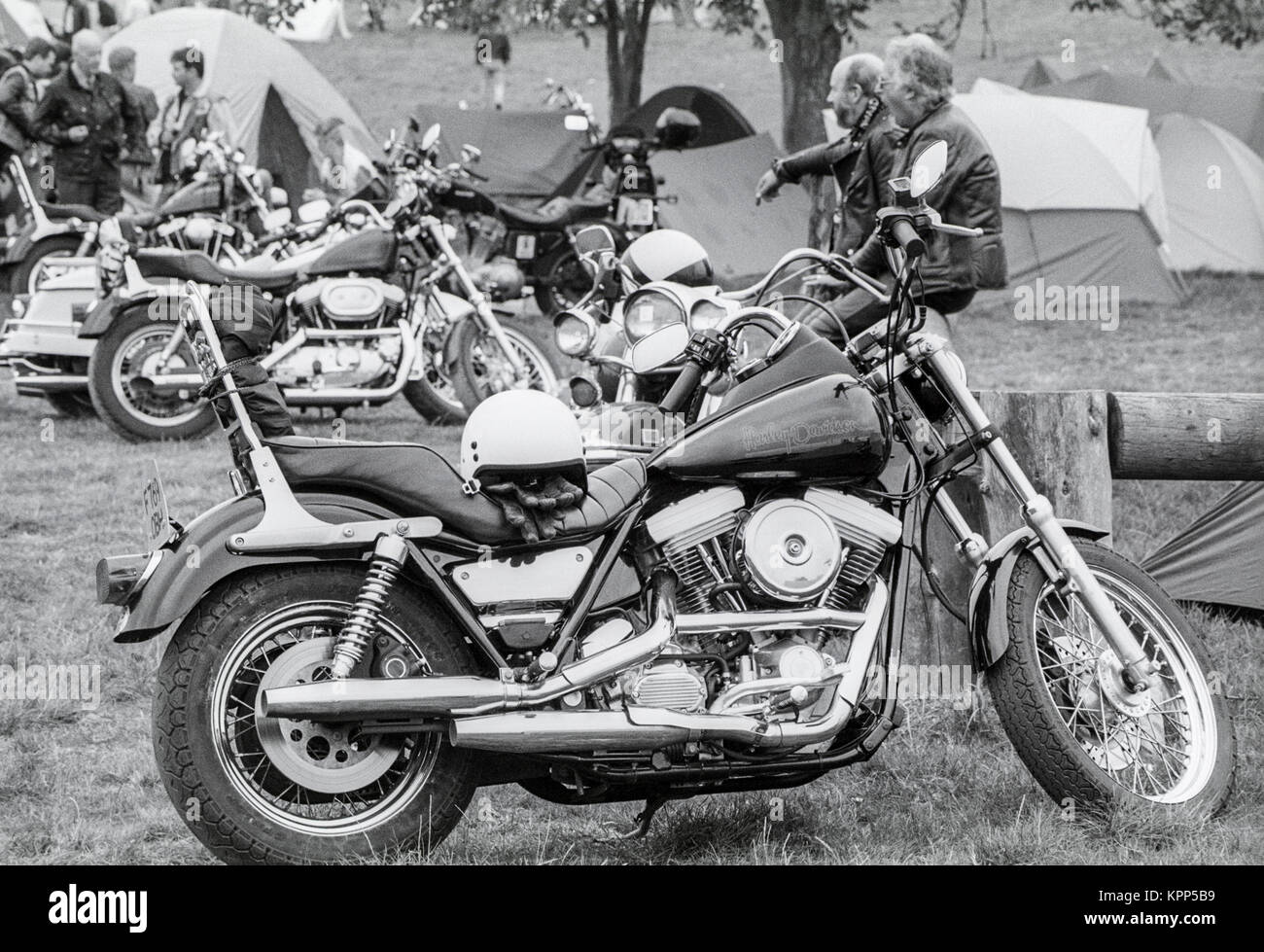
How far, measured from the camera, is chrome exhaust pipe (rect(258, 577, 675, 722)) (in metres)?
3.54

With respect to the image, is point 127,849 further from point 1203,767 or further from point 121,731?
point 1203,767

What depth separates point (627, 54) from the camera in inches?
876

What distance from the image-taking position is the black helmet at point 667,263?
5.32 metres

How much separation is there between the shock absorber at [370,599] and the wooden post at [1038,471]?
2029mm

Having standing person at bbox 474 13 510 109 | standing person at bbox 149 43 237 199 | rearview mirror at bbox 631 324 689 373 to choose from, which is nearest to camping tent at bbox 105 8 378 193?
standing person at bbox 474 13 510 109

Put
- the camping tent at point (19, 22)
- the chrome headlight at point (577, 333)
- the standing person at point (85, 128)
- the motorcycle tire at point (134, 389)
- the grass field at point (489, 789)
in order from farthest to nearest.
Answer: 1. the camping tent at point (19, 22)
2. the standing person at point (85, 128)
3. the motorcycle tire at point (134, 389)
4. the chrome headlight at point (577, 333)
5. the grass field at point (489, 789)

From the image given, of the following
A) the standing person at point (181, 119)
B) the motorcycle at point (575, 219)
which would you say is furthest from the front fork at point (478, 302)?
the standing person at point (181, 119)

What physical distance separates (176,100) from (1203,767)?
1174cm

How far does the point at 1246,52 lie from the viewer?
38469mm

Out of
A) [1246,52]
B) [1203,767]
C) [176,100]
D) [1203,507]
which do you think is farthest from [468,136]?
[1246,52]

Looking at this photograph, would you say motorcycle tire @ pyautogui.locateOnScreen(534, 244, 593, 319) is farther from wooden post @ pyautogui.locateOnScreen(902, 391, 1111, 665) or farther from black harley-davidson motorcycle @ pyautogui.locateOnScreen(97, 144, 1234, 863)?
black harley-davidson motorcycle @ pyautogui.locateOnScreen(97, 144, 1234, 863)

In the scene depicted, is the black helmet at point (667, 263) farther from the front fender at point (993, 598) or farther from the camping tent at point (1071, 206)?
the camping tent at point (1071, 206)

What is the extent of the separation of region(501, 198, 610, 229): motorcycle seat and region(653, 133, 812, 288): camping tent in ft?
4.76

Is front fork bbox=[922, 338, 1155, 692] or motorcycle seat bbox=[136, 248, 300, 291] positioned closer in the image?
front fork bbox=[922, 338, 1155, 692]
